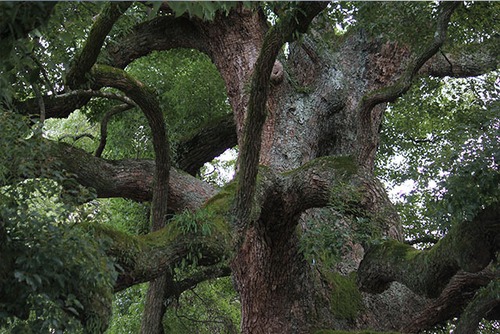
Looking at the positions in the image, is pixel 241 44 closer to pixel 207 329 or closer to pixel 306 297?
pixel 306 297

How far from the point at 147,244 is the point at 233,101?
4.14 metres

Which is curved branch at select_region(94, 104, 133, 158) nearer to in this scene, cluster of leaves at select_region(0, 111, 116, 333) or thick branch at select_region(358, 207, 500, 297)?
Answer: thick branch at select_region(358, 207, 500, 297)

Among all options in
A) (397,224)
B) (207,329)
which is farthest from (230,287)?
(397,224)

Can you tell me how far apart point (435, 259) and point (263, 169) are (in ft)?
7.53

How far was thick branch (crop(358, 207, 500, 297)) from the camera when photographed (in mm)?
6293

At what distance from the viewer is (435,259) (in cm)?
695

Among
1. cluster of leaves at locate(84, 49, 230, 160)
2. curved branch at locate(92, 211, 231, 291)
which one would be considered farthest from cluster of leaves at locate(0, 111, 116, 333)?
cluster of leaves at locate(84, 49, 230, 160)

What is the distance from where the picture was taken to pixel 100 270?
207 inches

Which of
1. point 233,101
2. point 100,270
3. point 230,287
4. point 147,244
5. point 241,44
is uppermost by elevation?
point 241,44

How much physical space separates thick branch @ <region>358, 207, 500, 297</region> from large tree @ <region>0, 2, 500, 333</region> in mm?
20

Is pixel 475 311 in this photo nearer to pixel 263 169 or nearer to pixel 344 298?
pixel 344 298

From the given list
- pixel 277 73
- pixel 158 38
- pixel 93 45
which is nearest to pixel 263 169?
pixel 277 73

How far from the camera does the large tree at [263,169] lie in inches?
218

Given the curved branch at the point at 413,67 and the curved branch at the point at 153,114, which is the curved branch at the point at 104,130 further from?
the curved branch at the point at 413,67
